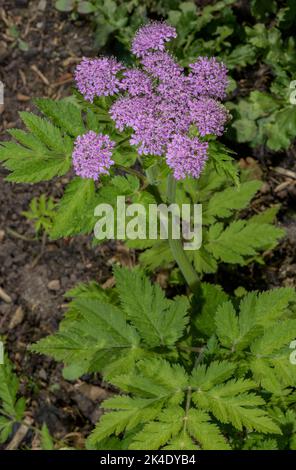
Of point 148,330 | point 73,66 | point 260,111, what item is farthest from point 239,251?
point 73,66

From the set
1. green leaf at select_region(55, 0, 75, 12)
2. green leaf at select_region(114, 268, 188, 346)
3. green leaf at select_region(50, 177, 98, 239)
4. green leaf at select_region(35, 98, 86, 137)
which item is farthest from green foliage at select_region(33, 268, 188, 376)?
green leaf at select_region(55, 0, 75, 12)

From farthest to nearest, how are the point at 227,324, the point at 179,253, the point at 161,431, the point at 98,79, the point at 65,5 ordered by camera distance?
the point at 65,5 → the point at 179,253 → the point at 227,324 → the point at 161,431 → the point at 98,79

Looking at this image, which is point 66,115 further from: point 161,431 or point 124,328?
point 161,431

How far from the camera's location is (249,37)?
4.07 meters

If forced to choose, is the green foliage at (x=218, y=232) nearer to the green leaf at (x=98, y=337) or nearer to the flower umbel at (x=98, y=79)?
the green leaf at (x=98, y=337)

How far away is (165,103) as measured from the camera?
235cm

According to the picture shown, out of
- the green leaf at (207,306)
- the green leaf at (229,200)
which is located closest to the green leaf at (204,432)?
the green leaf at (207,306)

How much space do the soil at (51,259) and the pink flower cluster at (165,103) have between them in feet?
5.74

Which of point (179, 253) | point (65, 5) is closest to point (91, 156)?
point (179, 253)

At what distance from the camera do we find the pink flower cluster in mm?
2287

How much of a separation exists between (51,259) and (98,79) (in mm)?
2041

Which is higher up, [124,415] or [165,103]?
[165,103]

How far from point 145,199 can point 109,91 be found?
481 millimetres
